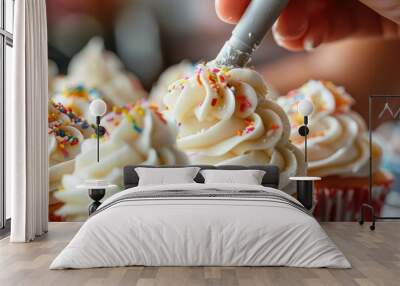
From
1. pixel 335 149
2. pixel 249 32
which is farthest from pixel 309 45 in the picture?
pixel 335 149

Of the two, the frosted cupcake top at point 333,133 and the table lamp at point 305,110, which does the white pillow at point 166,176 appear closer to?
the table lamp at point 305,110

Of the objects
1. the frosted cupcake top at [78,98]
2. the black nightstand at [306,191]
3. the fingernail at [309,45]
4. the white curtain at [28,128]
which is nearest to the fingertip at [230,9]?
the fingernail at [309,45]

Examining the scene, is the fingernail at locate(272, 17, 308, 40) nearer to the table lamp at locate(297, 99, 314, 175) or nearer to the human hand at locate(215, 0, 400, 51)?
the human hand at locate(215, 0, 400, 51)

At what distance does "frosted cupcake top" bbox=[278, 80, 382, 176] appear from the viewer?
7.79 m

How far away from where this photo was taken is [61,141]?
7762 millimetres

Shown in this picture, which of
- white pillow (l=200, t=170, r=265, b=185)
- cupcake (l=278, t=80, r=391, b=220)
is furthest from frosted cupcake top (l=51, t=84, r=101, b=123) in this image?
cupcake (l=278, t=80, r=391, b=220)

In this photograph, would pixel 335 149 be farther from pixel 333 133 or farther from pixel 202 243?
pixel 202 243

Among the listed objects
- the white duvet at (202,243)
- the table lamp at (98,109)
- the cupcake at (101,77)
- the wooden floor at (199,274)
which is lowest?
the wooden floor at (199,274)

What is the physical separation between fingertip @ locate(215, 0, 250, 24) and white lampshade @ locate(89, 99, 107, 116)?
192cm

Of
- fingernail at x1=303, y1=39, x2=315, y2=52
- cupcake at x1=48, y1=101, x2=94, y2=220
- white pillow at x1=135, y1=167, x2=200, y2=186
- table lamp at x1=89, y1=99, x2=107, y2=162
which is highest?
fingernail at x1=303, y1=39, x2=315, y2=52

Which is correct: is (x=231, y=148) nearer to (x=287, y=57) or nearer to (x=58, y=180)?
(x=287, y=57)

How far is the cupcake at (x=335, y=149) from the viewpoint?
7.79m

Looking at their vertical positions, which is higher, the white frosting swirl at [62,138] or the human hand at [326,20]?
the human hand at [326,20]

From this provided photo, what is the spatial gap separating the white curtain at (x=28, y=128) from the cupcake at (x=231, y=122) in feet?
5.75
